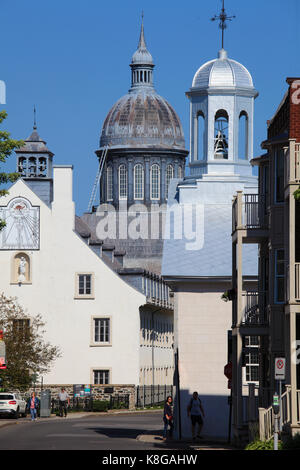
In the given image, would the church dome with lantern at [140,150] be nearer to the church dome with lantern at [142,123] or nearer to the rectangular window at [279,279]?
the church dome with lantern at [142,123]

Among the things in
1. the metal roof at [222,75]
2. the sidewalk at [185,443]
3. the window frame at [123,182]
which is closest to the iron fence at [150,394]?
the metal roof at [222,75]

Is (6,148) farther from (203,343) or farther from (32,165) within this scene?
(32,165)

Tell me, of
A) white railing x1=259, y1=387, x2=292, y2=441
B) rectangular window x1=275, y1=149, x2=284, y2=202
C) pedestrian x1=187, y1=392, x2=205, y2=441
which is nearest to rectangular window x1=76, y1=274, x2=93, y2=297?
pedestrian x1=187, y1=392, x2=205, y2=441

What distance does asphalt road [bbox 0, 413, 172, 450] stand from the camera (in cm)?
3638

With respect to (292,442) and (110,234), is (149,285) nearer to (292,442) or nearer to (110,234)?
(110,234)

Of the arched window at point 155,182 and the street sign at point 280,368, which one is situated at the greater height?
the arched window at point 155,182

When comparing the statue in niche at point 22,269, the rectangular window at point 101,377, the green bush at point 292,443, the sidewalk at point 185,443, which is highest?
the statue in niche at point 22,269

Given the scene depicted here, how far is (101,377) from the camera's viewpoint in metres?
81.2

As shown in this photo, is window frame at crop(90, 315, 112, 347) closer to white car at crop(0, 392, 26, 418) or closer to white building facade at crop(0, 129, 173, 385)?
white building facade at crop(0, 129, 173, 385)

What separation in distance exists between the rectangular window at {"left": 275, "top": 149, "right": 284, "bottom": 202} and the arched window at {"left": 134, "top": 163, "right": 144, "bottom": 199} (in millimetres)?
96054

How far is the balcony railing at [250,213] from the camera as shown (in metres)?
37.6

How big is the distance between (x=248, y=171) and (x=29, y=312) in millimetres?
30800

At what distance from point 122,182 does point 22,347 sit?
6394 cm

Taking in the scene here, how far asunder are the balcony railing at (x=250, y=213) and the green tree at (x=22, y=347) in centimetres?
3101
